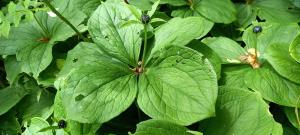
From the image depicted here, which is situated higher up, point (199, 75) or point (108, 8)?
point (108, 8)

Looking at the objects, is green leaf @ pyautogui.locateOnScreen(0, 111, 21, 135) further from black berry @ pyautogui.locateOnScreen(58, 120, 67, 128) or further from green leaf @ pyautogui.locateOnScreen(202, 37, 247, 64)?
green leaf @ pyautogui.locateOnScreen(202, 37, 247, 64)

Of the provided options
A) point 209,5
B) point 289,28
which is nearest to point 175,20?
point 209,5

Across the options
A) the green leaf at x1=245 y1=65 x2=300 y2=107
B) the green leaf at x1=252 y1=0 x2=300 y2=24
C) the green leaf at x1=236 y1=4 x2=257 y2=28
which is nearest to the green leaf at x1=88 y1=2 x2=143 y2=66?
the green leaf at x1=245 y1=65 x2=300 y2=107

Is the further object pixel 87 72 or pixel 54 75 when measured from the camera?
pixel 54 75

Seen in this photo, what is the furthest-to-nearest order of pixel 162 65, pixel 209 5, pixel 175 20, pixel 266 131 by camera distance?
1. pixel 209 5
2. pixel 175 20
3. pixel 162 65
4. pixel 266 131

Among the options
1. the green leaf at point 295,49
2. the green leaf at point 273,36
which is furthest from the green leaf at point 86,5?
the green leaf at point 295,49

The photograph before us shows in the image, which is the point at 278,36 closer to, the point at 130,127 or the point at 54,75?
the point at 130,127

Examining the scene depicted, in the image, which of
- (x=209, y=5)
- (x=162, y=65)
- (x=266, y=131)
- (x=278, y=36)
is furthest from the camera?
(x=209, y=5)

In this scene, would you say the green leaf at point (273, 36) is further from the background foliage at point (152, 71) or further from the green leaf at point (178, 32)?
the green leaf at point (178, 32)
